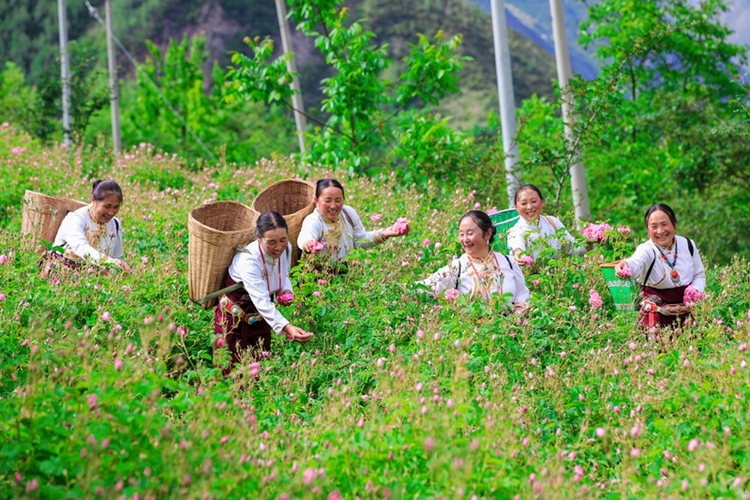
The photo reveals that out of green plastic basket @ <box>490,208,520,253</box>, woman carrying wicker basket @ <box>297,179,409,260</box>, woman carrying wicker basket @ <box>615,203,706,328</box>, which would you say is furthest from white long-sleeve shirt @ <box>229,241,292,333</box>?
woman carrying wicker basket @ <box>615,203,706,328</box>

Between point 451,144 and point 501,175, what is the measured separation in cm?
80

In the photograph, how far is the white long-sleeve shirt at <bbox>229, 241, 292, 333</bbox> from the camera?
522 centimetres

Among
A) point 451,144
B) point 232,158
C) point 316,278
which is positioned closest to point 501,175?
point 451,144

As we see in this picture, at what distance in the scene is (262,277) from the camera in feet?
17.8

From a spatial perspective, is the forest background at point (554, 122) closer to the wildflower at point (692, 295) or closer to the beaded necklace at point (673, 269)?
the beaded necklace at point (673, 269)

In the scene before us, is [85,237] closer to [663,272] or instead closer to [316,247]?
[316,247]

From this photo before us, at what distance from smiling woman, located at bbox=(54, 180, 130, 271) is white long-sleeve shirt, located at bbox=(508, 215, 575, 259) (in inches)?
121

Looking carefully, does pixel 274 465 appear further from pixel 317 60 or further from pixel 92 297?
pixel 317 60

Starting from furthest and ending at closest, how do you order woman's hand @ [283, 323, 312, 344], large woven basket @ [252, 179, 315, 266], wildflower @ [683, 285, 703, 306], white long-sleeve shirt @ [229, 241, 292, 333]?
large woven basket @ [252, 179, 315, 266], wildflower @ [683, 285, 703, 306], white long-sleeve shirt @ [229, 241, 292, 333], woman's hand @ [283, 323, 312, 344]

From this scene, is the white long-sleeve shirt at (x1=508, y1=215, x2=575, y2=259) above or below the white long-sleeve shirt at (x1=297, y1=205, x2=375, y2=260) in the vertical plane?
below

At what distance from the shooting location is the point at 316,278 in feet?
21.5

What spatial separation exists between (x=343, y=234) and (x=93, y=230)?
6.30ft

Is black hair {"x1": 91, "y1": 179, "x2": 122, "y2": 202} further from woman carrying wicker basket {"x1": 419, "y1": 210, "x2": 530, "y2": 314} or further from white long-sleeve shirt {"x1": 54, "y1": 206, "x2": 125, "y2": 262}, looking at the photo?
woman carrying wicker basket {"x1": 419, "y1": 210, "x2": 530, "y2": 314}

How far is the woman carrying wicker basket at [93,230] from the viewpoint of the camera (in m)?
6.29
